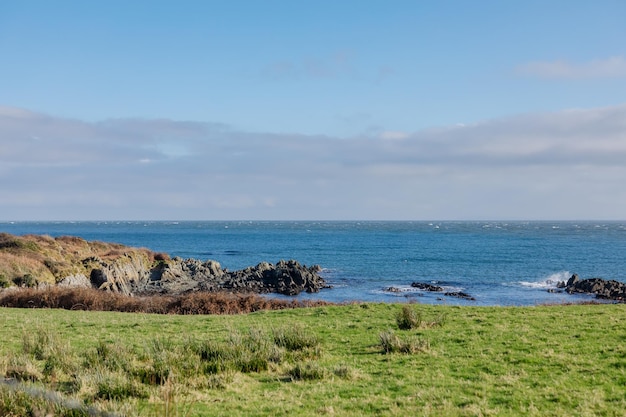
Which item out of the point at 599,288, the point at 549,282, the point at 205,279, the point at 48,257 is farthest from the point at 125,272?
the point at 599,288

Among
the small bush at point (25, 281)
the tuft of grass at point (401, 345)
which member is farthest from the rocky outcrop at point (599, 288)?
the small bush at point (25, 281)

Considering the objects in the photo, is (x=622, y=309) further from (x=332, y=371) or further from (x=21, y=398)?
(x=21, y=398)

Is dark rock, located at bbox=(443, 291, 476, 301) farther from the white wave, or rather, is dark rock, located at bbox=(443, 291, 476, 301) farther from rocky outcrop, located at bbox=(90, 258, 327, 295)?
rocky outcrop, located at bbox=(90, 258, 327, 295)

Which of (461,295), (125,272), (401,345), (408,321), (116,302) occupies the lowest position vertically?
(461,295)

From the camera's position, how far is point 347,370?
1258 cm

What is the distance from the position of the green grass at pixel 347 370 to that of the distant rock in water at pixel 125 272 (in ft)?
96.3

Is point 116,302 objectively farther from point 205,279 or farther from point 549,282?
point 549,282

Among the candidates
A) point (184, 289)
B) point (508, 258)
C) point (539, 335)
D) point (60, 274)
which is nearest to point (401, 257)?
point (508, 258)

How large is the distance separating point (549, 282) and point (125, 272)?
5189 cm

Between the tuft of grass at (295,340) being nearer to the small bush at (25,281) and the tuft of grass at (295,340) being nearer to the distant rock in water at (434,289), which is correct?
the small bush at (25,281)

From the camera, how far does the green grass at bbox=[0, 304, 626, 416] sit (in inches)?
392

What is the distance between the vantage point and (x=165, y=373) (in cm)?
1209

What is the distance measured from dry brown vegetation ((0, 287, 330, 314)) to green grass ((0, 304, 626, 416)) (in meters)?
11.7

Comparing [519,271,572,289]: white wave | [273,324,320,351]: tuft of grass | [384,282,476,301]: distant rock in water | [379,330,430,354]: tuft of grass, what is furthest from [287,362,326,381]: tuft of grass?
[519,271,572,289]: white wave
